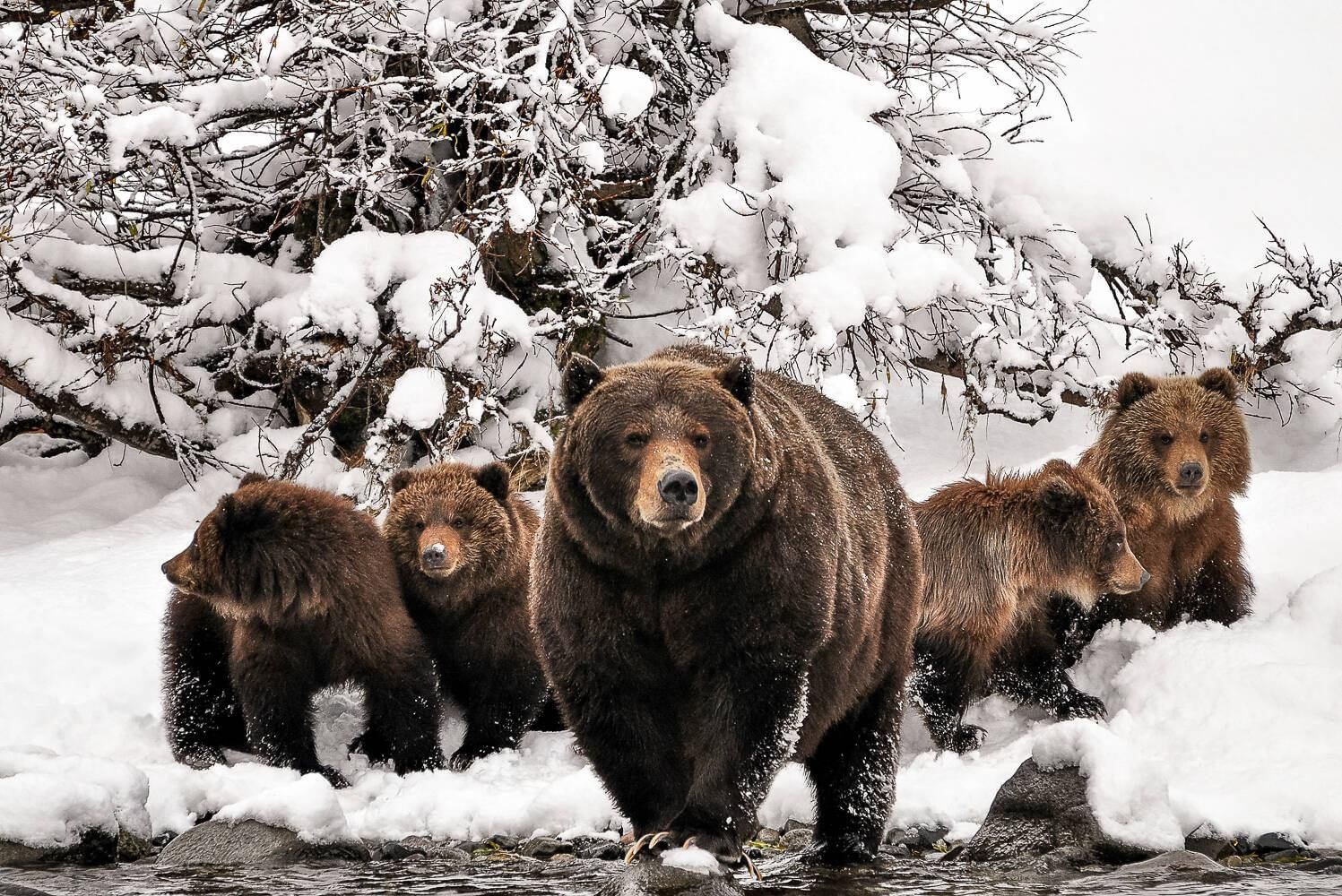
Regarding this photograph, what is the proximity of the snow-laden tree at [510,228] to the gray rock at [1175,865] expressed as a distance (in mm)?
3633

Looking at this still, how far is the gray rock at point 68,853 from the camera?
4.95m

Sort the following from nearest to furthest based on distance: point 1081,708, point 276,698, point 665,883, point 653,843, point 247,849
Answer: point 665,883
point 653,843
point 247,849
point 276,698
point 1081,708

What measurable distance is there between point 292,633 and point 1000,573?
3309 millimetres

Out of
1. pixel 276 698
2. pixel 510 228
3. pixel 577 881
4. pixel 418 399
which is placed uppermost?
pixel 510 228

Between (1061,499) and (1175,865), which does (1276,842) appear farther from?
(1061,499)

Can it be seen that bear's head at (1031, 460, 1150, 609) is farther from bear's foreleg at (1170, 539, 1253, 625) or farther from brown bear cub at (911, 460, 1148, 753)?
bear's foreleg at (1170, 539, 1253, 625)

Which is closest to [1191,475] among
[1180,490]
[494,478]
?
[1180,490]

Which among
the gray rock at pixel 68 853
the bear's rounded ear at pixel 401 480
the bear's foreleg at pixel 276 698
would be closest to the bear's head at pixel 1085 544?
the bear's rounded ear at pixel 401 480

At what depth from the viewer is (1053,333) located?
9.30 meters

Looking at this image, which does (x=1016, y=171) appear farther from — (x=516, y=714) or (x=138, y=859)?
(x=138, y=859)

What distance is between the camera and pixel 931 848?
541cm

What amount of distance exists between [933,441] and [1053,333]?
1.61 metres

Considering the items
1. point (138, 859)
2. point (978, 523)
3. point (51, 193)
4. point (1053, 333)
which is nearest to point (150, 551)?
point (51, 193)

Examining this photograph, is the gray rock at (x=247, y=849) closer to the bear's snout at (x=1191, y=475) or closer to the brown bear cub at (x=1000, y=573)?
the brown bear cub at (x=1000, y=573)
